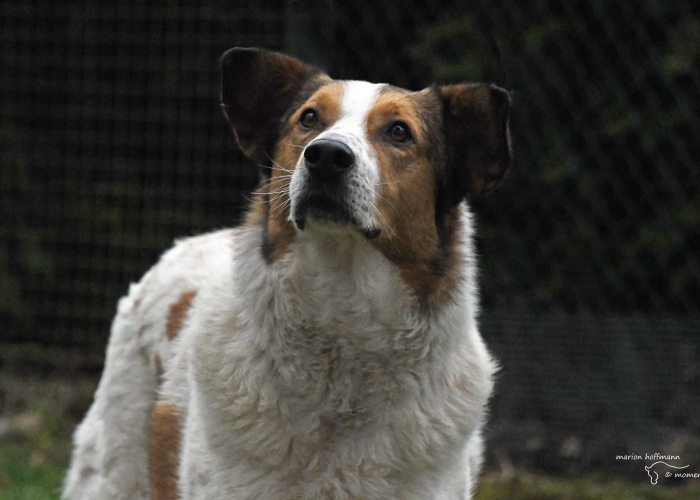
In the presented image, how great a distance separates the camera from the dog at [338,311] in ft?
9.36

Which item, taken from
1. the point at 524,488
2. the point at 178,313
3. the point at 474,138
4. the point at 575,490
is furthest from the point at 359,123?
the point at 575,490

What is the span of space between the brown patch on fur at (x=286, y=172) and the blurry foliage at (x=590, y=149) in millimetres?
2480

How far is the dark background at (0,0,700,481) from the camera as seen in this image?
5.35 meters

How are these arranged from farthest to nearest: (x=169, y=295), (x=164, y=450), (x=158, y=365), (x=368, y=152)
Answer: (x=169, y=295) → (x=158, y=365) → (x=164, y=450) → (x=368, y=152)

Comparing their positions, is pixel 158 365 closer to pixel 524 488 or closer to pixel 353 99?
pixel 353 99

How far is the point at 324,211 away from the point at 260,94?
77 centimetres

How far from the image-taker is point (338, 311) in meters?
3.00

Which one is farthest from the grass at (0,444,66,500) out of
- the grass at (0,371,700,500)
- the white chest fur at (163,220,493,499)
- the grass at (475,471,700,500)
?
the grass at (475,471,700,500)

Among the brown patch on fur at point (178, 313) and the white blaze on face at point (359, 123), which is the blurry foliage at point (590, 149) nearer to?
the white blaze on face at point (359, 123)

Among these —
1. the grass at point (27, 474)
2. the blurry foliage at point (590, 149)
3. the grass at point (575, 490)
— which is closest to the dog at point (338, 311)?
the grass at point (27, 474)

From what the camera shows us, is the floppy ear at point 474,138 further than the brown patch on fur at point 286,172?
Yes

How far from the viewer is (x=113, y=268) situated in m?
6.95

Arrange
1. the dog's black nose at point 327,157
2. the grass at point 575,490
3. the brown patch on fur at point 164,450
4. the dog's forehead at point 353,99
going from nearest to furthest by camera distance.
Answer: the dog's black nose at point 327,157 → the dog's forehead at point 353,99 → the brown patch on fur at point 164,450 → the grass at point 575,490

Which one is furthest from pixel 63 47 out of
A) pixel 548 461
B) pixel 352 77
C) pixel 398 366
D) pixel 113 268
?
pixel 398 366
